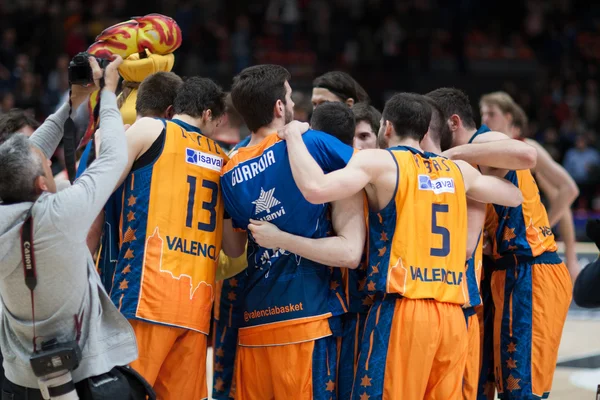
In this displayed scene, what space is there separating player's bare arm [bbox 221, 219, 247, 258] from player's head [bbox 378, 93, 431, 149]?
1031mm

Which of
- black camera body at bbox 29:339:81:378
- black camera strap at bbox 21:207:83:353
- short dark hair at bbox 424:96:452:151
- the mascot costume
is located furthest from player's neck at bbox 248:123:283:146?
black camera body at bbox 29:339:81:378

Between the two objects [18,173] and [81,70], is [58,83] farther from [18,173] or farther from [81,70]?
[18,173]

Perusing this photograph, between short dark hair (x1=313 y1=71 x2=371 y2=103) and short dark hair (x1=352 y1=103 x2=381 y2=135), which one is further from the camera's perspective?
short dark hair (x1=313 y1=71 x2=371 y2=103)

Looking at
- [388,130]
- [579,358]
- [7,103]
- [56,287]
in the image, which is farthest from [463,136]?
[7,103]

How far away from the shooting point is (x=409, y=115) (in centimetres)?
482

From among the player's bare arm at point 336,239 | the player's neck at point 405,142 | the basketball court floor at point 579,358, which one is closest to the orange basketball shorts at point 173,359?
the player's bare arm at point 336,239

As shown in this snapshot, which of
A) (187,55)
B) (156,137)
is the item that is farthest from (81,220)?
(187,55)

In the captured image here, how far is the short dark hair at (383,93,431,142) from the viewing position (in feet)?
15.8

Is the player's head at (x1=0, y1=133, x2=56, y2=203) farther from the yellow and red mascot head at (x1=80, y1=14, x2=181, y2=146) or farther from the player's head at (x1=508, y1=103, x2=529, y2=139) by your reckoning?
the player's head at (x1=508, y1=103, x2=529, y2=139)

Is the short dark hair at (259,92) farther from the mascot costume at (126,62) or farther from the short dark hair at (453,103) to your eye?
the short dark hair at (453,103)

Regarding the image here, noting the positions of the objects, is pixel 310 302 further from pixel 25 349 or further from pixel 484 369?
pixel 484 369

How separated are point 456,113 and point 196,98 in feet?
5.75

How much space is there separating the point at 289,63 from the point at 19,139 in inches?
653

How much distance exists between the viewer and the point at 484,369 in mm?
5953
